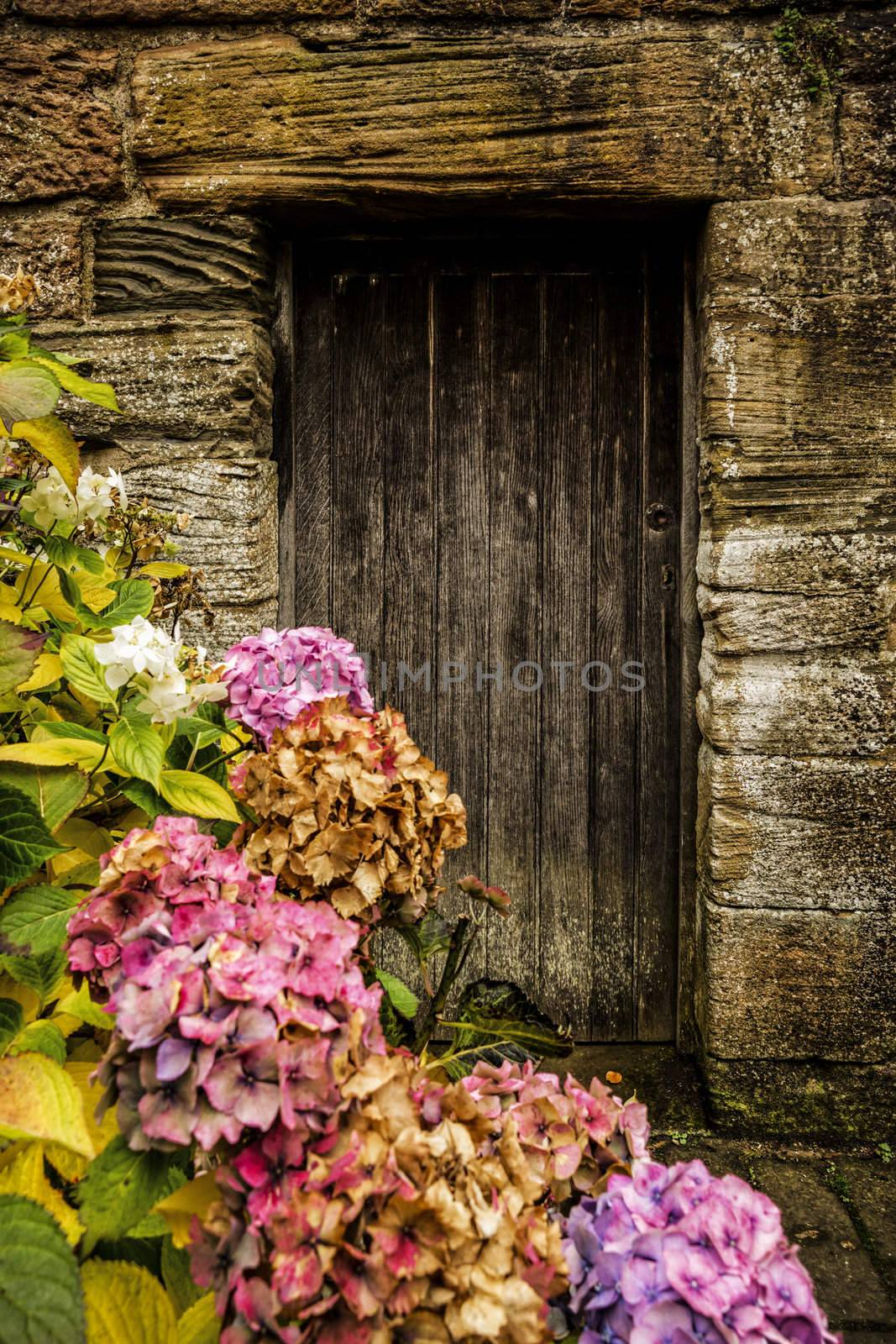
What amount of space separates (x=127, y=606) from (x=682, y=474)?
1.73 metres

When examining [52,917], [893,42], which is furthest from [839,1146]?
[893,42]

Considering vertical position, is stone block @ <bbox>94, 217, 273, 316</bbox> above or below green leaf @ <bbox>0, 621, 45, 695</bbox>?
above

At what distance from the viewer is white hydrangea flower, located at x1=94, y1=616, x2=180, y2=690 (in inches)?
33.6

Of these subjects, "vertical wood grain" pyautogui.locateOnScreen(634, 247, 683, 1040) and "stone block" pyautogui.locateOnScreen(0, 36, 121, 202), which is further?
"vertical wood grain" pyautogui.locateOnScreen(634, 247, 683, 1040)

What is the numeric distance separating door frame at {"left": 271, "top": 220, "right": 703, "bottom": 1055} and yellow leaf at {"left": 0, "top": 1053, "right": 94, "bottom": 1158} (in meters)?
1.71

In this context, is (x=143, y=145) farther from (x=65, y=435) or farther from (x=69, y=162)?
(x=65, y=435)

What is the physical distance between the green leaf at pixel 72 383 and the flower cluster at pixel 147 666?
10.9 inches

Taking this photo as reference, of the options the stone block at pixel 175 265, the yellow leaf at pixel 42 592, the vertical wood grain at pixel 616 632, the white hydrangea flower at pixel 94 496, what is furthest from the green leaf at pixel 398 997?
the stone block at pixel 175 265

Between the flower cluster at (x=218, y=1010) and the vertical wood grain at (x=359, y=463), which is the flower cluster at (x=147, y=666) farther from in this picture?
the vertical wood grain at (x=359, y=463)

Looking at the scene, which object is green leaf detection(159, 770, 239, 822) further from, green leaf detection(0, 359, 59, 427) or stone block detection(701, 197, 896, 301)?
stone block detection(701, 197, 896, 301)

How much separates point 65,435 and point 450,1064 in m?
0.80

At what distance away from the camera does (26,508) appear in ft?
3.42

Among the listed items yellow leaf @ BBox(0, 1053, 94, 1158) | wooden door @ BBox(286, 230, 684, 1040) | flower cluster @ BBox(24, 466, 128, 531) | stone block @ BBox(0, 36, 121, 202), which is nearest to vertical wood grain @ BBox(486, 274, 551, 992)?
wooden door @ BBox(286, 230, 684, 1040)

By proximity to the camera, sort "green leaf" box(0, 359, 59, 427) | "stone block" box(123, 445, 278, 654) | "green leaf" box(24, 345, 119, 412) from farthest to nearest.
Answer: "stone block" box(123, 445, 278, 654)
"green leaf" box(24, 345, 119, 412)
"green leaf" box(0, 359, 59, 427)
